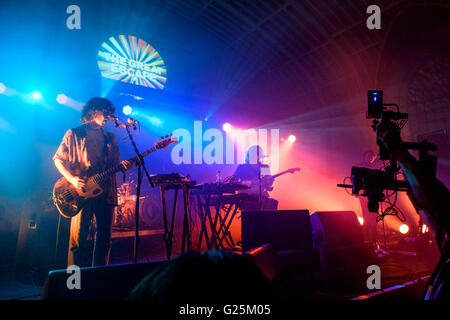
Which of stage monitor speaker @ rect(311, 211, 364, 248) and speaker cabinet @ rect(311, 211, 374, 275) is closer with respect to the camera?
speaker cabinet @ rect(311, 211, 374, 275)

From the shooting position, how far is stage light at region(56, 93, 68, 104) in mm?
5626

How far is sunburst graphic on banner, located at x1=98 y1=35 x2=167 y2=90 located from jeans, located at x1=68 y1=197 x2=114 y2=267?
5.04 metres

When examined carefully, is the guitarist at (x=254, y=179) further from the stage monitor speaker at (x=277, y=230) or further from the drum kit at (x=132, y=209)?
the drum kit at (x=132, y=209)

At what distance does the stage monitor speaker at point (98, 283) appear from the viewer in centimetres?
108

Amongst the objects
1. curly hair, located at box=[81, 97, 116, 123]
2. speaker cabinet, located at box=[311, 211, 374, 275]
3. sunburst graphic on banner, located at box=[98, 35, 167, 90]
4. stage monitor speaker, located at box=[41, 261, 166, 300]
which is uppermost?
sunburst graphic on banner, located at box=[98, 35, 167, 90]

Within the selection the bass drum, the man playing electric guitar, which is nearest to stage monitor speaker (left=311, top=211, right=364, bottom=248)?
the man playing electric guitar

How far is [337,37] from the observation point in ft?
25.4

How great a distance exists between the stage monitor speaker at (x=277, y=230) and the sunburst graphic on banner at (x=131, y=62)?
238 inches

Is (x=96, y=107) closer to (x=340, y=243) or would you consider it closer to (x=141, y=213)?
(x=141, y=213)

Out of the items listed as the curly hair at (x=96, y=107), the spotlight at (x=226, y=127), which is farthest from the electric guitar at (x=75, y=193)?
the spotlight at (x=226, y=127)

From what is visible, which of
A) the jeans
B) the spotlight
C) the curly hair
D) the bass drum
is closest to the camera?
the jeans

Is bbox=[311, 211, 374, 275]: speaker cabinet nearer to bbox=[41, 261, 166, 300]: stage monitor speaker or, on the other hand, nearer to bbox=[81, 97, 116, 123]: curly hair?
bbox=[41, 261, 166, 300]: stage monitor speaker

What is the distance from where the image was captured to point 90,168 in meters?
3.15

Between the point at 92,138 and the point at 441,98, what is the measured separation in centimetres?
862
